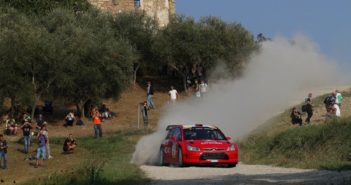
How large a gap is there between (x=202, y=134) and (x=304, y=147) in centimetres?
432

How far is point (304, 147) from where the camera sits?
27344 millimetres

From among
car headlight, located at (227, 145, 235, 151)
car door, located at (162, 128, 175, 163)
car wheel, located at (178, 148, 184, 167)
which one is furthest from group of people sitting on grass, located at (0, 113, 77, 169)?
car headlight, located at (227, 145, 235, 151)

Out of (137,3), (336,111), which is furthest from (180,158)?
(137,3)

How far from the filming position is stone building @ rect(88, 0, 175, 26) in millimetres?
77000

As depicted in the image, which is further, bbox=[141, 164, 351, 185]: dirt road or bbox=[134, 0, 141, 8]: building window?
bbox=[134, 0, 141, 8]: building window

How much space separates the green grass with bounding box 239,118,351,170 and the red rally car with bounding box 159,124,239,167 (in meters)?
1.83

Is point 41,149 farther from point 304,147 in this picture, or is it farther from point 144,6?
point 144,6

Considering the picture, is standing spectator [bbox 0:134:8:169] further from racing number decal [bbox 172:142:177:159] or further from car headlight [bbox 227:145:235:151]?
car headlight [bbox 227:145:235:151]

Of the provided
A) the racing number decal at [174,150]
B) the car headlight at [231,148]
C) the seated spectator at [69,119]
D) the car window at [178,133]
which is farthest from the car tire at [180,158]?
the seated spectator at [69,119]

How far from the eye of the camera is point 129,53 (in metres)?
53.7

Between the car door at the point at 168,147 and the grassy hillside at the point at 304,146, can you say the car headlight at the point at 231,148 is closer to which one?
the grassy hillside at the point at 304,146

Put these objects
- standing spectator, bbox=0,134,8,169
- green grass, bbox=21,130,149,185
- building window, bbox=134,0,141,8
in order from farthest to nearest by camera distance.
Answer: building window, bbox=134,0,141,8 < standing spectator, bbox=0,134,8,169 < green grass, bbox=21,130,149,185

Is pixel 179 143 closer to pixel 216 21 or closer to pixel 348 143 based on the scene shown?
pixel 348 143

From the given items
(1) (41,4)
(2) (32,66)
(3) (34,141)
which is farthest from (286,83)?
(3) (34,141)
